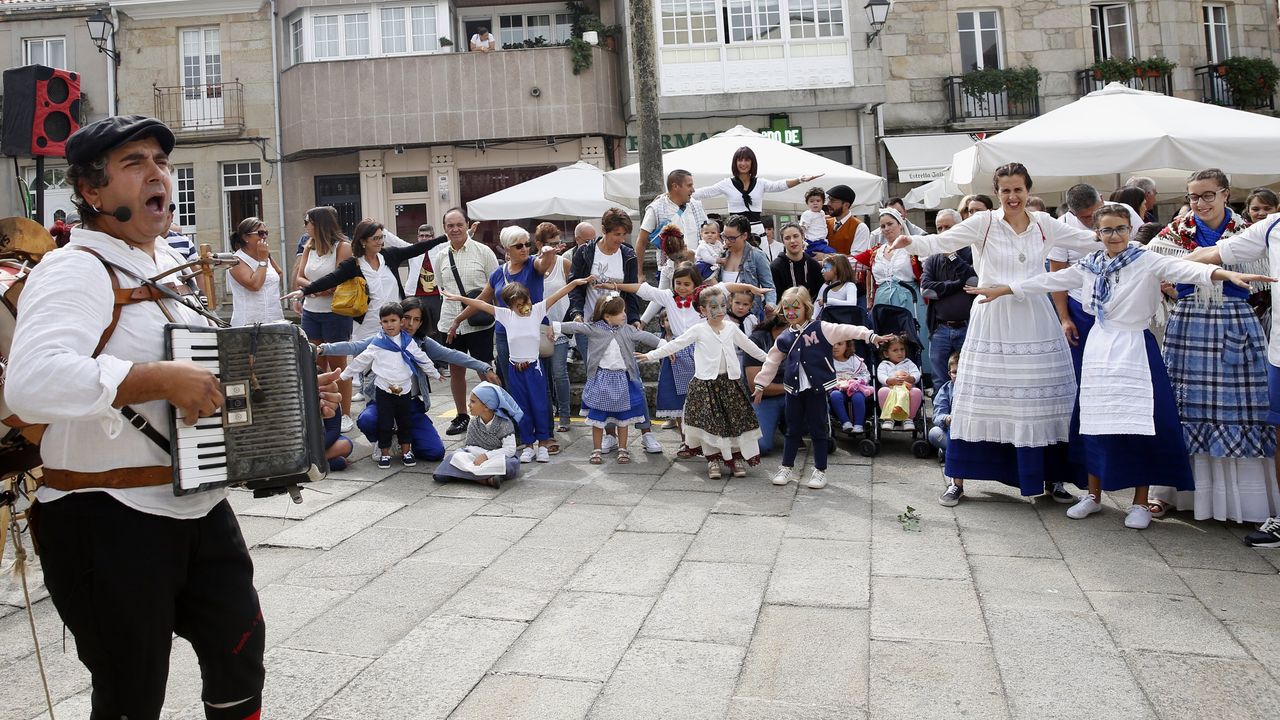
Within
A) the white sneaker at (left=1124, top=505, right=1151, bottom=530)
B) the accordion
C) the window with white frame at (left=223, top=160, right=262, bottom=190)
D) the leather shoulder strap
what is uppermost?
the window with white frame at (left=223, top=160, right=262, bottom=190)

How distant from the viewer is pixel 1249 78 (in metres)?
22.5

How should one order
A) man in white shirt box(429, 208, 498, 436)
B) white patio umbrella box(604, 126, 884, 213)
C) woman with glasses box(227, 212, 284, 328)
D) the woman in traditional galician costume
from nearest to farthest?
the woman in traditional galician costume, woman with glasses box(227, 212, 284, 328), man in white shirt box(429, 208, 498, 436), white patio umbrella box(604, 126, 884, 213)

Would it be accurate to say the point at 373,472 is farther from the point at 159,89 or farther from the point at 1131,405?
the point at 159,89

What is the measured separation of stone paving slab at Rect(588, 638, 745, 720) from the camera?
3.58m

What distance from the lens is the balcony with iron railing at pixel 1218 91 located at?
22562mm

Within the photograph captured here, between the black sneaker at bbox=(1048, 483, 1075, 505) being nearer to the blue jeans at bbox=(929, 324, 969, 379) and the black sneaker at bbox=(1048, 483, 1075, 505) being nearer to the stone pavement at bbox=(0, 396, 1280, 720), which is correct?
the stone pavement at bbox=(0, 396, 1280, 720)

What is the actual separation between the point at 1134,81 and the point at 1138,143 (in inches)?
606

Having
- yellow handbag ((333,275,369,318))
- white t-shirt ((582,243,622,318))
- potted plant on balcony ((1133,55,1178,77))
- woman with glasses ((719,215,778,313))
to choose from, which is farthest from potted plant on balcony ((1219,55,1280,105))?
yellow handbag ((333,275,369,318))

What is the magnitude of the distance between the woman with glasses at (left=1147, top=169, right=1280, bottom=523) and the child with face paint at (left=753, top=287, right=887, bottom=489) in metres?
2.08

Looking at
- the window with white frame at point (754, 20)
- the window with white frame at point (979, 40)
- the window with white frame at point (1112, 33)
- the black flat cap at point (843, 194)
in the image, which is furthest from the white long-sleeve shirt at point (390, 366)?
the window with white frame at point (1112, 33)

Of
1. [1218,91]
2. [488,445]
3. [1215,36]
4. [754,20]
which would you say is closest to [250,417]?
[488,445]

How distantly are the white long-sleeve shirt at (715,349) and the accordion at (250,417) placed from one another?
4.80m

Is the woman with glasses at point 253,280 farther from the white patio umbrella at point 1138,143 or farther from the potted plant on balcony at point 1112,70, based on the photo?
the potted plant on balcony at point 1112,70

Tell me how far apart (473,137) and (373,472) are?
1524 cm
